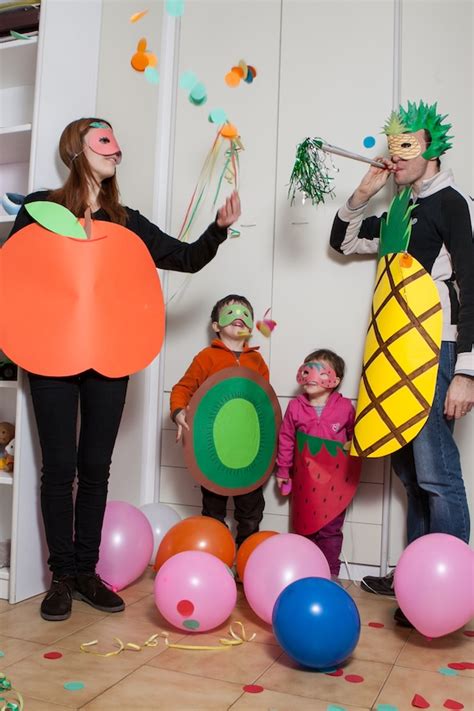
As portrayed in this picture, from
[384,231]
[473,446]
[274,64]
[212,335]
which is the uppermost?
[274,64]

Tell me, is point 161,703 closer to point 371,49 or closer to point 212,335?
point 212,335

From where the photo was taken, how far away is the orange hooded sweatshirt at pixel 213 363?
2.37 meters

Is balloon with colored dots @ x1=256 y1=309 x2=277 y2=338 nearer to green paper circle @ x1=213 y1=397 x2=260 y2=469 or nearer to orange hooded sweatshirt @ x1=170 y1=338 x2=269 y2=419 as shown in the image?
orange hooded sweatshirt @ x1=170 y1=338 x2=269 y2=419

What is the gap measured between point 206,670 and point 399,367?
922 mm

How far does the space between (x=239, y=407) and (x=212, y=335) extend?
38 cm

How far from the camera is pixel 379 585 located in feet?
7.23

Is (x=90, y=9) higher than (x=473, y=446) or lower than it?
higher

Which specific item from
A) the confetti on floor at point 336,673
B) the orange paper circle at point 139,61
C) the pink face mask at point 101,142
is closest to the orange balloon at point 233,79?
the orange paper circle at point 139,61

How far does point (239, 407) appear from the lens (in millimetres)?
2307

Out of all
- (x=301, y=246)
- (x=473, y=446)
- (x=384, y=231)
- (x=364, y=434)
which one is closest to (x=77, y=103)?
(x=301, y=246)

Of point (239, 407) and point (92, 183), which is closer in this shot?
point (92, 183)

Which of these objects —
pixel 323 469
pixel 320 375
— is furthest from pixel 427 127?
pixel 323 469

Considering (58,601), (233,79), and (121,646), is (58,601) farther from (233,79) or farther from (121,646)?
(233,79)

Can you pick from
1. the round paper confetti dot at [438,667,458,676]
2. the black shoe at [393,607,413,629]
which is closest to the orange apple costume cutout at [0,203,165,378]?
the black shoe at [393,607,413,629]
